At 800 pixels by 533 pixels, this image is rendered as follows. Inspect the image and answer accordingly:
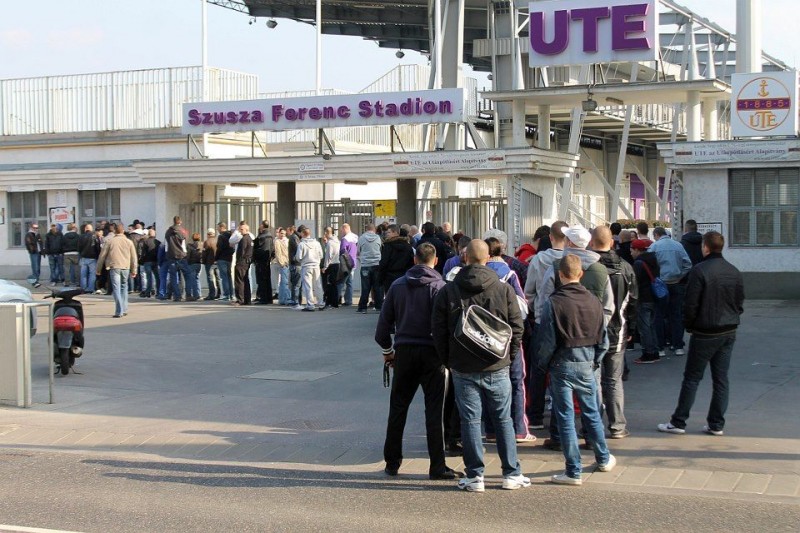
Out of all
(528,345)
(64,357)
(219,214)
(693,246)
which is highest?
(219,214)

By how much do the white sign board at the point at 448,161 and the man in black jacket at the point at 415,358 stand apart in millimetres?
13963

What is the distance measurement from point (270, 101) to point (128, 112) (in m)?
5.91

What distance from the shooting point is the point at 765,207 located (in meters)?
20.2

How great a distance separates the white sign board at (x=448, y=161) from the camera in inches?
870

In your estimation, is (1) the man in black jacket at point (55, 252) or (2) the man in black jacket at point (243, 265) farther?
(1) the man in black jacket at point (55, 252)

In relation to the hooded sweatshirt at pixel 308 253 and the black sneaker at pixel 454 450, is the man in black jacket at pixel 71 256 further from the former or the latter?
the black sneaker at pixel 454 450

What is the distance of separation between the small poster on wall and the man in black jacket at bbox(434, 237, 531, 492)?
22.7 m

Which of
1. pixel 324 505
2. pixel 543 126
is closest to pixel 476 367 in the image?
pixel 324 505

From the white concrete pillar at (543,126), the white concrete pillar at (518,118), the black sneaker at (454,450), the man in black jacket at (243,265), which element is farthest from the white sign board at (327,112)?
the black sneaker at (454,450)

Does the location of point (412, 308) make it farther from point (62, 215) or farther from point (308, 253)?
point (62, 215)

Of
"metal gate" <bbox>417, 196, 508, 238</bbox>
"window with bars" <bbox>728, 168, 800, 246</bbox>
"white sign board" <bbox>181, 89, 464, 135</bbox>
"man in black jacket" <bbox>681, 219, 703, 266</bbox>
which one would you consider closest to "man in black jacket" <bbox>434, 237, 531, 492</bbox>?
"man in black jacket" <bbox>681, 219, 703, 266</bbox>

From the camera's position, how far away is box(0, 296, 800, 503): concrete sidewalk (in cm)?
855

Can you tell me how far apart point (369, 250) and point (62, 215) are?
1187 cm

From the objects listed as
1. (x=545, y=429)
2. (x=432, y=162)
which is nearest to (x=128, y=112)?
(x=432, y=162)
